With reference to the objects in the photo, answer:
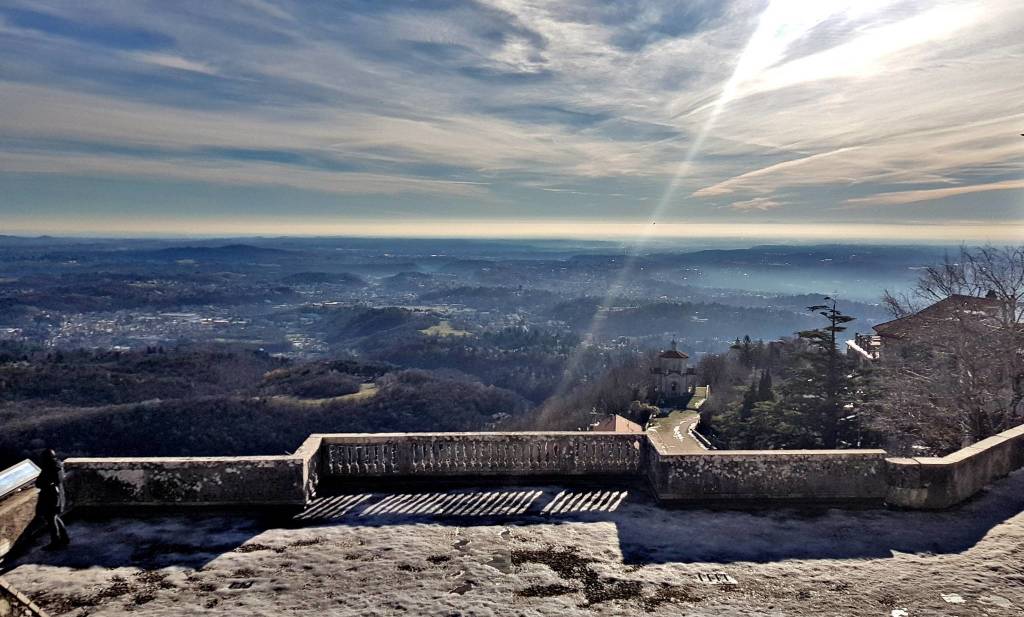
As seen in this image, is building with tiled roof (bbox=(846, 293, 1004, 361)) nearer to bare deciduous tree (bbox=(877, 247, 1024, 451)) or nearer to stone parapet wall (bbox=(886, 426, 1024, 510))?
bare deciduous tree (bbox=(877, 247, 1024, 451))

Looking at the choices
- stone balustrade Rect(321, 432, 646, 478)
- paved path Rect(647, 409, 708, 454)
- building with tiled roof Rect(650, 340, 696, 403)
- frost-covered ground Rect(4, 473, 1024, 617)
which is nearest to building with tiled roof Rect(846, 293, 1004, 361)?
frost-covered ground Rect(4, 473, 1024, 617)

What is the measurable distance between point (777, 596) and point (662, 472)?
294 centimetres

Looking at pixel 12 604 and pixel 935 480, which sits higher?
pixel 12 604

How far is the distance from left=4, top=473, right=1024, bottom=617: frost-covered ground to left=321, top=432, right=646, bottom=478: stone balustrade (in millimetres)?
876

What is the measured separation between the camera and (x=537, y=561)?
8.39 m

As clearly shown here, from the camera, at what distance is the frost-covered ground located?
7426 millimetres

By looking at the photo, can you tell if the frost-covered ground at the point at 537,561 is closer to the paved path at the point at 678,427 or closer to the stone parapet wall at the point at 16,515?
the stone parapet wall at the point at 16,515

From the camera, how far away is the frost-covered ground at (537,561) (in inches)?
292

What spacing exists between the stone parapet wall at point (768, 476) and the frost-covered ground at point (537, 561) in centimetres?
47

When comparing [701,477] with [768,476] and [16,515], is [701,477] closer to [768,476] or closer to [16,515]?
[768,476]

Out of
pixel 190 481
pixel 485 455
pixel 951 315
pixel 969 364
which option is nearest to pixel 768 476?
pixel 485 455

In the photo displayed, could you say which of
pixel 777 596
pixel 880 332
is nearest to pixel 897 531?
pixel 777 596

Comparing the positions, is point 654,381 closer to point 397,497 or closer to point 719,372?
point 719,372

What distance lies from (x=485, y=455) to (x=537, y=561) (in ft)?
10.2
